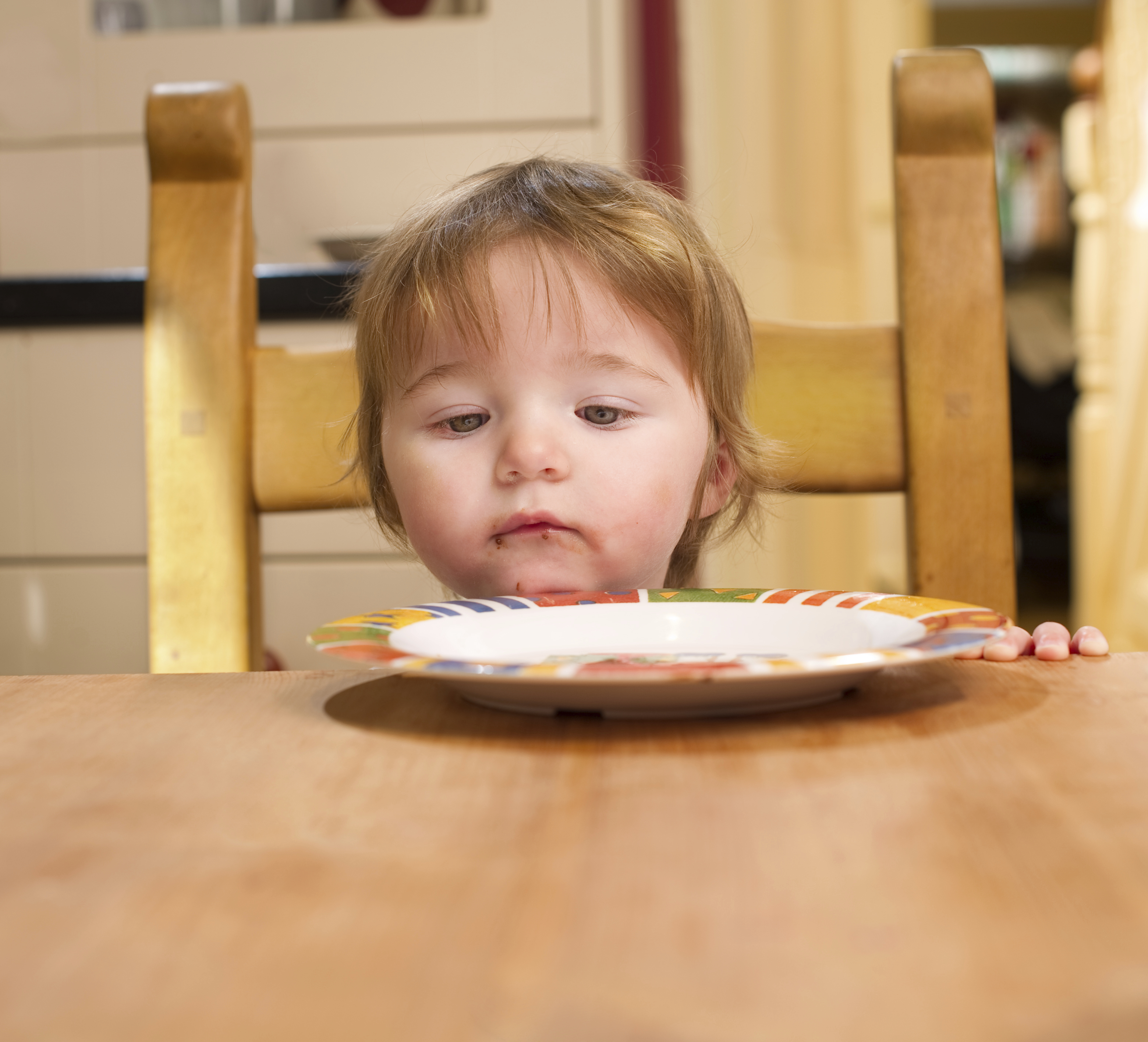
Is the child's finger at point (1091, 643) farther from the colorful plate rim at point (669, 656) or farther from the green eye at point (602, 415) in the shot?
the green eye at point (602, 415)

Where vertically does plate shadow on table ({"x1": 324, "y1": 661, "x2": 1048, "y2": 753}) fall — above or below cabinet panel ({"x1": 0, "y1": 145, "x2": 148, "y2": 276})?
below

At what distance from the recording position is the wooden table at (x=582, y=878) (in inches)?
7.0

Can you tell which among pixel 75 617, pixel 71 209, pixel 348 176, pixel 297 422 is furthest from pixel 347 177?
pixel 297 422

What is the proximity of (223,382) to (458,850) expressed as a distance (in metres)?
0.67

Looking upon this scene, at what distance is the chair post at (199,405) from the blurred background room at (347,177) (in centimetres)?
74

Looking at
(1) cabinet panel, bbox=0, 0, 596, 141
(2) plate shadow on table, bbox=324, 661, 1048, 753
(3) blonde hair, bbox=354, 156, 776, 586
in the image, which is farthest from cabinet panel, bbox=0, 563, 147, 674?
(2) plate shadow on table, bbox=324, 661, 1048, 753

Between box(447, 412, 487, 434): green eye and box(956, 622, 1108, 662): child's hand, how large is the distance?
16.4 inches

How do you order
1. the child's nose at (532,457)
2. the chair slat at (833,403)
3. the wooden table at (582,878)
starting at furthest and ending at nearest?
the chair slat at (833,403) < the child's nose at (532,457) < the wooden table at (582,878)

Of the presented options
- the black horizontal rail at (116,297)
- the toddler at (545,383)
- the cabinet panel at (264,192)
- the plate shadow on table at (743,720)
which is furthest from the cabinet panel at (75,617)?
the plate shadow on table at (743,720)

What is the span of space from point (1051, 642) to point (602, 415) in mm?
395

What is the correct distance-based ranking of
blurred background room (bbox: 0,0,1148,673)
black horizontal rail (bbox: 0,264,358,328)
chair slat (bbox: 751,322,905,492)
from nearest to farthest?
chair slat (bbox: 751,322,905,492), black horizontal rail (bbox: 0,264,358,328), blurred background room (bbox: 0,0,1148,673)

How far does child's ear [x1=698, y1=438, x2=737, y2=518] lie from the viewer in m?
0.94

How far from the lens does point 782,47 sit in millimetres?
2178

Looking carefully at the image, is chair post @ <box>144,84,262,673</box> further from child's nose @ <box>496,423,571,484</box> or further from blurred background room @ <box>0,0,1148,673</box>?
blurred background room @ <box>0,0,1148,673</box>
